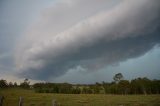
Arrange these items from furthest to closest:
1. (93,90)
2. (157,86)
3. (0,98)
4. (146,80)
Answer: (93,90) → (146,80) → (157,86) → (0,98)

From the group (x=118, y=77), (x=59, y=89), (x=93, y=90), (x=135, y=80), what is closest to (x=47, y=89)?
(x=59, y=89)

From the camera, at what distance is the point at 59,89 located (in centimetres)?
15650

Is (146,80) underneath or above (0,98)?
above

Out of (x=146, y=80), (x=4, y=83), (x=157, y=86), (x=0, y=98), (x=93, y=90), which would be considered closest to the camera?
(x=0, y=98)

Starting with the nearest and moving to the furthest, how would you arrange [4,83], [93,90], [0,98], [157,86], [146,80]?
[0,98] < [157,86] < [146,80] < [93,90] < [4,83]

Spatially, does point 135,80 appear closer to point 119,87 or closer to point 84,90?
point 119,87

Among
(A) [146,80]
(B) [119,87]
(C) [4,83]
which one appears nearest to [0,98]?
(B) [119,87]

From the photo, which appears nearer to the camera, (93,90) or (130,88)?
(130,88)

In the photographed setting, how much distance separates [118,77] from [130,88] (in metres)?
11.5

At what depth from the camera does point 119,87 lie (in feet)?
464

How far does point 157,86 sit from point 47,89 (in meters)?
72.4

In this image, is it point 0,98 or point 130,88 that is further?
point 130,88

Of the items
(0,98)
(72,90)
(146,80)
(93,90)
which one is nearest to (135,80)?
(146,80)

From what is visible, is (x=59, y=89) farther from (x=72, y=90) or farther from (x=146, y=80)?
(x=146, y=80)
